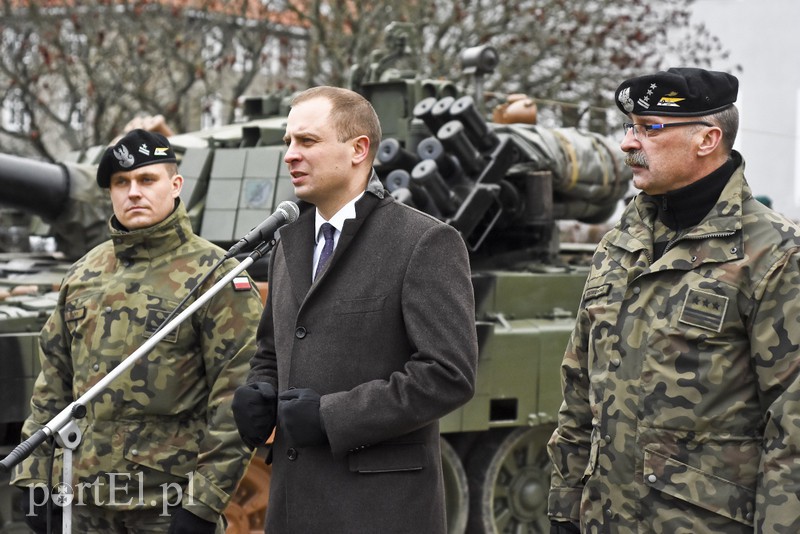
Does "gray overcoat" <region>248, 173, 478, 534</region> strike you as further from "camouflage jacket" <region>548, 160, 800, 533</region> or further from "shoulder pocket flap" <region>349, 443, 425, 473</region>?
"camouflage jacket" <region>548, 160, 800, 533</region>

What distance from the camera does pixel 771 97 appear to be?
71.1 feet

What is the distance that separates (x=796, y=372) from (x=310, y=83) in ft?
49.9

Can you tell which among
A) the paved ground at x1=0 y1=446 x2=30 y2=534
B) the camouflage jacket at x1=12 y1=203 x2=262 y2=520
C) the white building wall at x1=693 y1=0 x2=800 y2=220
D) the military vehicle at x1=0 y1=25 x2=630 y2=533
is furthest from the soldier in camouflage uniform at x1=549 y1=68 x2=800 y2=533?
the white building wall at x1=693 y1=0 x2=800 y2=220

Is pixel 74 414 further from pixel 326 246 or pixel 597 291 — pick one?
pixel 597 291

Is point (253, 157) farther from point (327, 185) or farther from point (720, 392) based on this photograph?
point (720, 392)

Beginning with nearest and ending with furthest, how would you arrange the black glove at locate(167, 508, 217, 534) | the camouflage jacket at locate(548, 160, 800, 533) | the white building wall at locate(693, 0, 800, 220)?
1. the camouflage jacket at locate(548, 160, 800, 533)
2. the black glove at locate(167, 508, 217, 534)
3. the white building wall at locate(693, 0, 800, 220)

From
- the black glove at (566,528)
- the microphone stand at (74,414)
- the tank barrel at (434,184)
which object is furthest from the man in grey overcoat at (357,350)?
the tank barrel at (434,184)

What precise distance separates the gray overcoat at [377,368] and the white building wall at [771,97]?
19.0 m

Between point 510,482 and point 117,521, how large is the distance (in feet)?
14.0

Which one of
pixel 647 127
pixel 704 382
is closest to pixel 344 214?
pixel 647 127

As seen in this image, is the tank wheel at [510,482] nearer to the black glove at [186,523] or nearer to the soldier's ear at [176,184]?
the soldier's ear at [176,184]

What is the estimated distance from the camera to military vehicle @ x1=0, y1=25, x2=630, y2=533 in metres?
7.30

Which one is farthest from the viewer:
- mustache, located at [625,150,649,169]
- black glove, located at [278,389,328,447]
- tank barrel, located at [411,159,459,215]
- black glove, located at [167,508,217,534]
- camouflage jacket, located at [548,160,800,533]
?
tank barrel, located at [411,159,459,215]

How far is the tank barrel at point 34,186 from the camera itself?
22.2 ft
